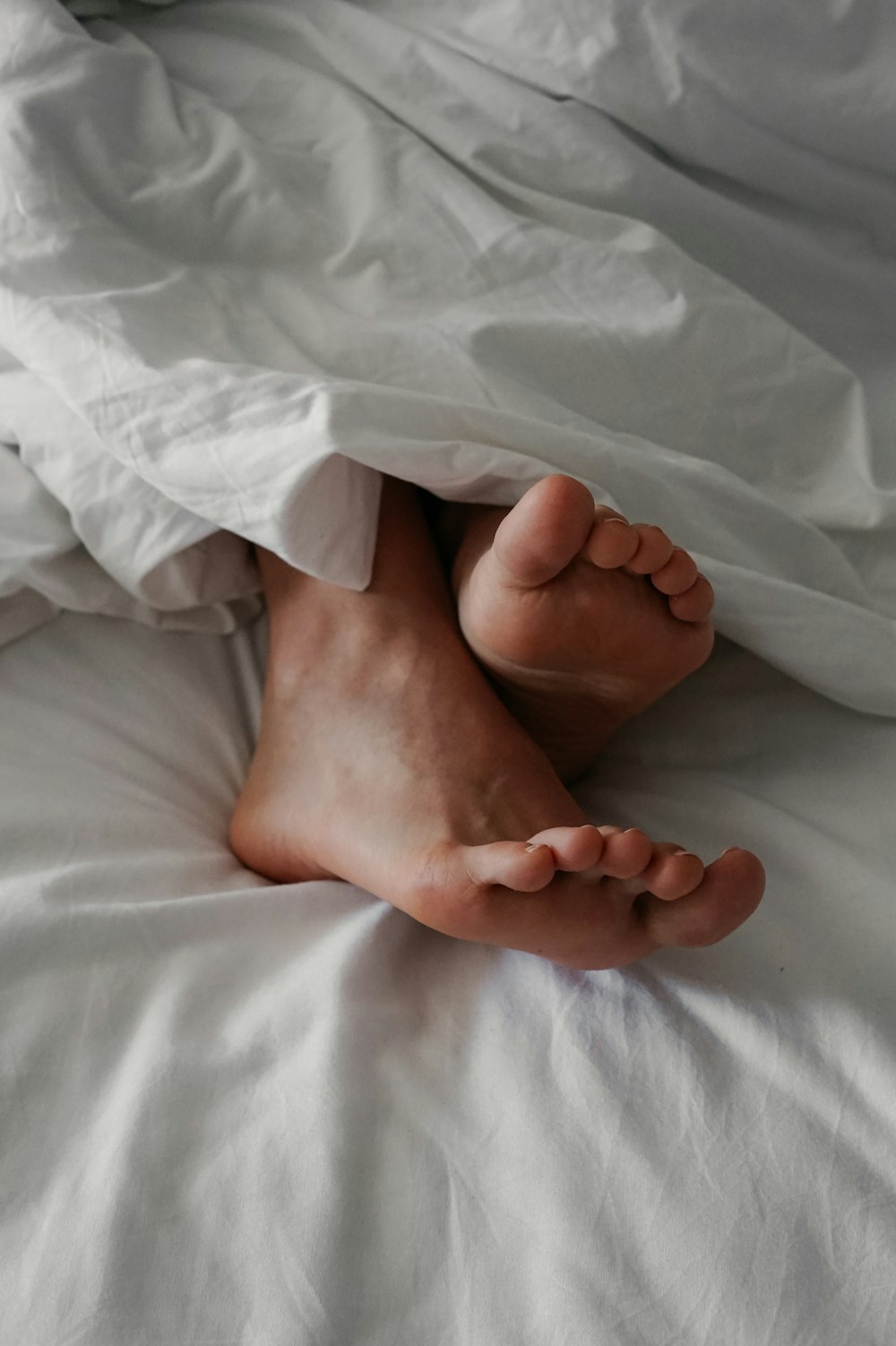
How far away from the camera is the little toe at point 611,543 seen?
0.53 m

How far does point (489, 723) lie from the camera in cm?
61

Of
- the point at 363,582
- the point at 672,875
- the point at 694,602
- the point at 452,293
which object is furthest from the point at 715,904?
the point at 452,293

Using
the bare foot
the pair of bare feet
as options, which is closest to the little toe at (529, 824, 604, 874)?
the pair of bare feet

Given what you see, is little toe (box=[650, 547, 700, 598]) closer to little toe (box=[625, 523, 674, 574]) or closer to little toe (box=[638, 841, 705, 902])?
little toe (box=[625, 523, 674, 574])

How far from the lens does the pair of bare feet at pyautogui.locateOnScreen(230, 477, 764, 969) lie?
50cm

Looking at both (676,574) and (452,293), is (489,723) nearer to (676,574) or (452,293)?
(676,574)

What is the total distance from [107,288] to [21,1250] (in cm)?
50

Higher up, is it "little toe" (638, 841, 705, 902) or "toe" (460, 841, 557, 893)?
"little toe" (638, 841, 705, 902)

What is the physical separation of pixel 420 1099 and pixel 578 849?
13 centimetres

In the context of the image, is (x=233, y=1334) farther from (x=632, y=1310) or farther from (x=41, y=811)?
(x=41, y=811)

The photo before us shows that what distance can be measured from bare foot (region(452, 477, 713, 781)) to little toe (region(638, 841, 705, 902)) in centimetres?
12

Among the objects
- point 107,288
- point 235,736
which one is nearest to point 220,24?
point 107,288

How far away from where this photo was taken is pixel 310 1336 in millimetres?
425

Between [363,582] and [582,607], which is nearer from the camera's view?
[582,607]
